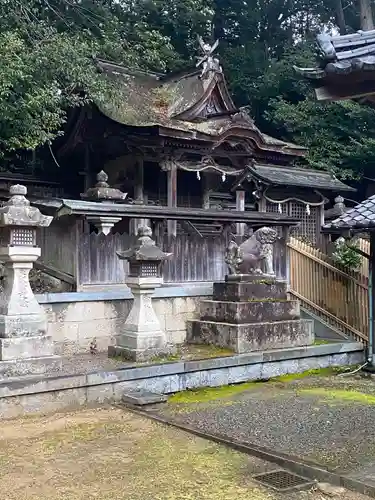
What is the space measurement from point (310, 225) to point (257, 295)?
412 inches

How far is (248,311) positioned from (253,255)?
1233 mm

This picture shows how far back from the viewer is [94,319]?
10.5 meters

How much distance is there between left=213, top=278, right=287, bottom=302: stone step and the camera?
35.6 feet

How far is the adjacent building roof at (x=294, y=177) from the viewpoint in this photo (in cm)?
1872

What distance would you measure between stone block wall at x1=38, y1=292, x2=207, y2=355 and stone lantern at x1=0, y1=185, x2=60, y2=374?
1.20 metres

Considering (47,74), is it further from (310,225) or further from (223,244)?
(310,225)

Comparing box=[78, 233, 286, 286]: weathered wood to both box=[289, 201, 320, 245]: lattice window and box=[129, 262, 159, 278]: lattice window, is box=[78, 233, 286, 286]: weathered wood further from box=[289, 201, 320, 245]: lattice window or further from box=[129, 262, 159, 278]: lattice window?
box=[289, 201, 320, 245]: lattice window

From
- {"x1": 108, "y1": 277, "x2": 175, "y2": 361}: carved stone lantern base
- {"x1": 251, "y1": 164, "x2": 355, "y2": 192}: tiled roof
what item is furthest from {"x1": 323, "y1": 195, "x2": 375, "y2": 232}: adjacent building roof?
{"x1": 251, "y1": 164, "x2": 355, "y2": 192}: tiled roof

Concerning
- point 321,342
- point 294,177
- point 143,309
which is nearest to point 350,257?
point 321,342

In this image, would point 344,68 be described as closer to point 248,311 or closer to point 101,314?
point 248,311

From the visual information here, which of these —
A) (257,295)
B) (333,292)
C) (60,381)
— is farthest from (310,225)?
(60,381)

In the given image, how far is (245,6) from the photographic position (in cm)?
3203

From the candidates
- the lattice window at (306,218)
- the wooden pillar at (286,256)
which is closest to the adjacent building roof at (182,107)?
the lattice window at (306,218)

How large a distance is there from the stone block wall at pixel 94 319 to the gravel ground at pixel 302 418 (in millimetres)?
2252
